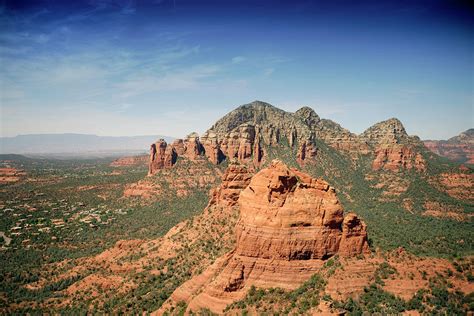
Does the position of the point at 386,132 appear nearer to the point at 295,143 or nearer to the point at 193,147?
the point at 295,143

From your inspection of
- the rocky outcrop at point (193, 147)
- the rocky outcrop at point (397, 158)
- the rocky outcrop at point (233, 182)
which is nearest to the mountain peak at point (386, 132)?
the rocky outcrop at point (397, 158)

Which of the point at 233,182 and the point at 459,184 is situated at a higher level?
the point at 233,182

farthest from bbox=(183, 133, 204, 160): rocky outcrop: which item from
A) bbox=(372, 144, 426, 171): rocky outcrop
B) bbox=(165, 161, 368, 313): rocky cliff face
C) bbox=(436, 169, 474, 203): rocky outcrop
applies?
bbox=(165, 161, 368, 313): rocky cliff face

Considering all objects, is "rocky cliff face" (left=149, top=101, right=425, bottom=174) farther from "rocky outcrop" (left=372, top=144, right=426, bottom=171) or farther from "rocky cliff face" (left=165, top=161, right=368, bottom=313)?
"rocky cliff face" (left=165, top=161, right=368, bottom=313)

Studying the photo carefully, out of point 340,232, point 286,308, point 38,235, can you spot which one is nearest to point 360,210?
point 340,232

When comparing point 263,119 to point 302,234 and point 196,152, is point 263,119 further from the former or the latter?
point 302,234

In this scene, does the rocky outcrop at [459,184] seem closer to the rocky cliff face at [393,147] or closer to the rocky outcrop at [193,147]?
the rocky cliff face at [393,147]

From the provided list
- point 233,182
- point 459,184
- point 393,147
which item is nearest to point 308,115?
point 393,147

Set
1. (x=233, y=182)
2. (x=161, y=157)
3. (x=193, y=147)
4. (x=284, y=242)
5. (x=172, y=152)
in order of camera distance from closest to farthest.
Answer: (x=284, y=242) < (x=233, y=182) < (x=161, y=157) < (x=172, y=152) < (x=193, y=147)
